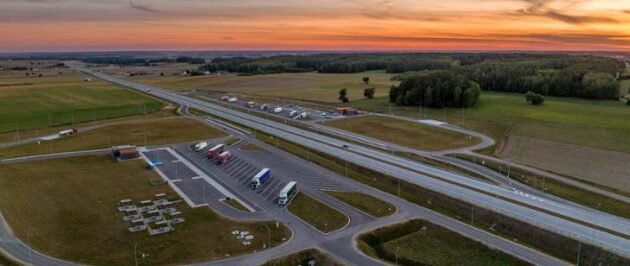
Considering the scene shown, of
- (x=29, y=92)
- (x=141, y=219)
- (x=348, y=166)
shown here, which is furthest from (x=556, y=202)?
(x=29, y=92)

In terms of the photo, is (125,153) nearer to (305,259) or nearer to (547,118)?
(305,259)

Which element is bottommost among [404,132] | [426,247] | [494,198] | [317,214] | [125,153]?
[426,247]

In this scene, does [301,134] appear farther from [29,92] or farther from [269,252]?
[29,92]

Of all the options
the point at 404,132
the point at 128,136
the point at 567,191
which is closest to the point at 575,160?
the point at 567,191

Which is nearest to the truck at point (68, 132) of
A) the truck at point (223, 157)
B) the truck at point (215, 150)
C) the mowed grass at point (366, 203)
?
the truck at point (215, 150)

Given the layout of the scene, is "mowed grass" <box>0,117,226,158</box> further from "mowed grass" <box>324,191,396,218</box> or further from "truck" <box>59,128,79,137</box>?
"mowed grass" <box>324,191,396,218</box>
